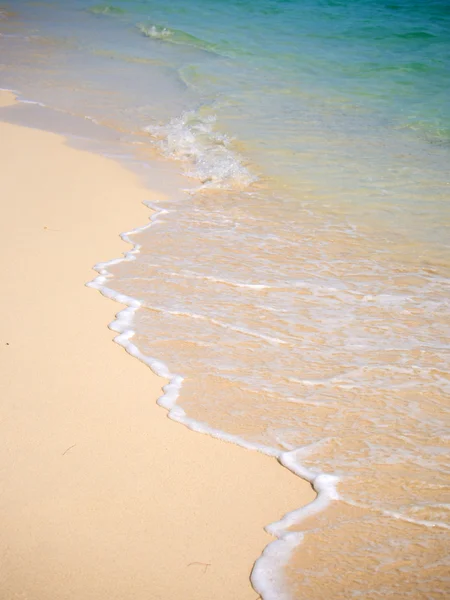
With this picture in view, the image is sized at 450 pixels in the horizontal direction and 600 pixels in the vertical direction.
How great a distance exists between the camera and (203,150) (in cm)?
652

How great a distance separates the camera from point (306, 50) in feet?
38.6

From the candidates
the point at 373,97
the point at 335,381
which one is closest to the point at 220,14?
the point at 373,97

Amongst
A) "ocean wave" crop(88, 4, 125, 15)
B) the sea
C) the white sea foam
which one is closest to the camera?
the sea

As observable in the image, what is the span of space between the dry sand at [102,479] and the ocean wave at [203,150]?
2.45 m

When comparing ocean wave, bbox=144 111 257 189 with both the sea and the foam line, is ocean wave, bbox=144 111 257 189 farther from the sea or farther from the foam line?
the foam line

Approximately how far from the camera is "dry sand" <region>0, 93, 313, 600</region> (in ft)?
6.35

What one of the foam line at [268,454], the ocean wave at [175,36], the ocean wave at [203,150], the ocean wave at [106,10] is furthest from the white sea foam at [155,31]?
the foam line at [268,454]

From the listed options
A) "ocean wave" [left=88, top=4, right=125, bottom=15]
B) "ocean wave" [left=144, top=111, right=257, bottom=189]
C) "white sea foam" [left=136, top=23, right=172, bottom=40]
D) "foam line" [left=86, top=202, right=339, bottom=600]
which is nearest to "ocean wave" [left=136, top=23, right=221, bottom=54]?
"white sea foam" [left=136, top=23, right=172, bottom=40]

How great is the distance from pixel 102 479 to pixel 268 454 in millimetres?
598

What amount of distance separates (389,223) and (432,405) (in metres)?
2.46

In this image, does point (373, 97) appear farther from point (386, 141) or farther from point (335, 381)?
point (335, 381)

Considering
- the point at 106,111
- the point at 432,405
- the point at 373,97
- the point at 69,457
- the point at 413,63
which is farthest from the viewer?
the point at 413,63

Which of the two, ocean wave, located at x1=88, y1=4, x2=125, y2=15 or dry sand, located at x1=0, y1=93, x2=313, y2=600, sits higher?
ocean wave, located at x1=88, y1=4, x2=125, y2=15

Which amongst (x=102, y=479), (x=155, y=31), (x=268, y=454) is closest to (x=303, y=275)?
(x=268, y=454)
